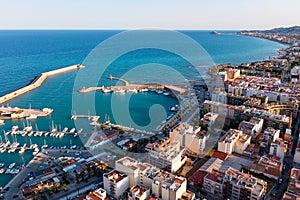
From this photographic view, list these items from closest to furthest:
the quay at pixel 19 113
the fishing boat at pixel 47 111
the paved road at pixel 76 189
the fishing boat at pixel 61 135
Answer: the paved road at pixel 76 189, the fishing boat at pixel 61 135, the quay at pixel 19 113, the fishing boat at pixel 47 111

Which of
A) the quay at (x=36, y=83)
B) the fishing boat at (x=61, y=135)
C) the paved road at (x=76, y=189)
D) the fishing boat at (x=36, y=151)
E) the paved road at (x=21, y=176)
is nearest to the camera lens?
the paved road at (x=76, y=189)

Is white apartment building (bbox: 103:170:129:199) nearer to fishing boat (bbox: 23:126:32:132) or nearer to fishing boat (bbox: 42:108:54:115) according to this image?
fishing boat (bbox: 23:126:32:132)

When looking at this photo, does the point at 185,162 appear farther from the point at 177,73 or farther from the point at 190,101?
the point at 177,73

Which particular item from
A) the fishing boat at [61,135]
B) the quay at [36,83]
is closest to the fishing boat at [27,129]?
the fishing boat at [61,135]

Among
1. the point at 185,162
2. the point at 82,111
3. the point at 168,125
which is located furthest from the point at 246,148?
the point at 82,111

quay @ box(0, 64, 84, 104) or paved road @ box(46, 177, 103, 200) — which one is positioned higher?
quay @ box(0, 64, 84, 104)

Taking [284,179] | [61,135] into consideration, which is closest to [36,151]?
[61,135]

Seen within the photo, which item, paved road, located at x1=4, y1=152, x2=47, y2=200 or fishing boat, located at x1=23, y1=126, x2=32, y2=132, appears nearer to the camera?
paved road, located at x1=4, y1=152, x2=47, y2=200

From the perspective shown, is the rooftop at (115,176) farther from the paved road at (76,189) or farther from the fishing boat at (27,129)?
the fishing boat at (27,129)

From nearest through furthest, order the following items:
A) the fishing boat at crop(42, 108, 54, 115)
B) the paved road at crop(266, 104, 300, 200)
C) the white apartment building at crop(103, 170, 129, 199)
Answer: the white apartment building at crop(103, 170, 129, 199) → the paved road at crop(266, 104, 300, 200) → the fishing boat at crop(42, 108, 54, 115)

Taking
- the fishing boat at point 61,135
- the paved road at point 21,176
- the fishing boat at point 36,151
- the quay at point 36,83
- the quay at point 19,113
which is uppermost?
the quay at point 36,83

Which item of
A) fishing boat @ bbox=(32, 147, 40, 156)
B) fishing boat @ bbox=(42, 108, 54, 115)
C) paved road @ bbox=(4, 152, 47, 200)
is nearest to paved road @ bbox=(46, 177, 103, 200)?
paved road @ bbox=(4, 152, 47, 200)
